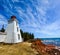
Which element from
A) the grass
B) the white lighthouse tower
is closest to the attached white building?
the white lighthouse tower

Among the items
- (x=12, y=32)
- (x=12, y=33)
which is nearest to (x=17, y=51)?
(x=12, y=33)

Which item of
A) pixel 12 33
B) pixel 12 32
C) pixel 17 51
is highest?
pixel 12 32

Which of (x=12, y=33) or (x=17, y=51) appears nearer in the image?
(x=17, y=51)

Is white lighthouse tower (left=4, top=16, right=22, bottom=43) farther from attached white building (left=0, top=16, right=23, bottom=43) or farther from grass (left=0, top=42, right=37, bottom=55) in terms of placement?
grass (left=0, top=42, right=37, bottom=55)

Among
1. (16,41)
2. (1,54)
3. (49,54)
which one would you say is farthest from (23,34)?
(1,54)

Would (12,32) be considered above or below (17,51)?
above

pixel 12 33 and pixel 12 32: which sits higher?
pixel 12 32

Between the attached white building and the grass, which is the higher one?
the attached white building

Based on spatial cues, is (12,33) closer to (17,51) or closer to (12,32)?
(12,32)

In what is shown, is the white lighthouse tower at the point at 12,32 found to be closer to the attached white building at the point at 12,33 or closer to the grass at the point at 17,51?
the attached white building at the point at 12,33

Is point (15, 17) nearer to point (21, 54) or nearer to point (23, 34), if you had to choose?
point (23, 34)

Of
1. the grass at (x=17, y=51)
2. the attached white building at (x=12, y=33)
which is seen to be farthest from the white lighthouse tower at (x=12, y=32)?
the grass at (x=17, y=51)

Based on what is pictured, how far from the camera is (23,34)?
43312mm

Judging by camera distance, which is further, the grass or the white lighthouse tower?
the white lighthouse tower
